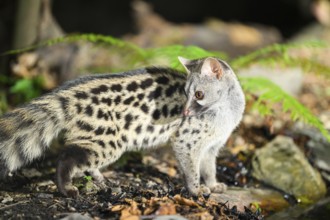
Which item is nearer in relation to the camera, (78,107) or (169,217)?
(169,217)

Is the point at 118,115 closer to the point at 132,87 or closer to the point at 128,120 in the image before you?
the point at 128,120

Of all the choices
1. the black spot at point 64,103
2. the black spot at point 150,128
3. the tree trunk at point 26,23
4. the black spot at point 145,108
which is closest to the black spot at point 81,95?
the black spot at point 64,103

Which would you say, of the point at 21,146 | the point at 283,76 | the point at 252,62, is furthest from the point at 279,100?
the point at 21,146

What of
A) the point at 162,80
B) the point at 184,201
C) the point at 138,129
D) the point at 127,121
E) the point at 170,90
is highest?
the point at 162,80

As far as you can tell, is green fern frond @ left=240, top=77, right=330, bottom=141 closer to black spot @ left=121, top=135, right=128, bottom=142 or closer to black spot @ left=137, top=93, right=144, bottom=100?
black spot @ left=137, top=93, right=144, bottom=100

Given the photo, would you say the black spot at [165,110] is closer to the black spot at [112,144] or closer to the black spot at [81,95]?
the black spot at [112,144]

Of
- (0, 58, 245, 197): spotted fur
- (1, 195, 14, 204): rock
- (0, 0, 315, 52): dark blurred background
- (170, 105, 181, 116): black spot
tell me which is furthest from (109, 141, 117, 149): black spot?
(0, 0, 315, 52): dark blurred background
